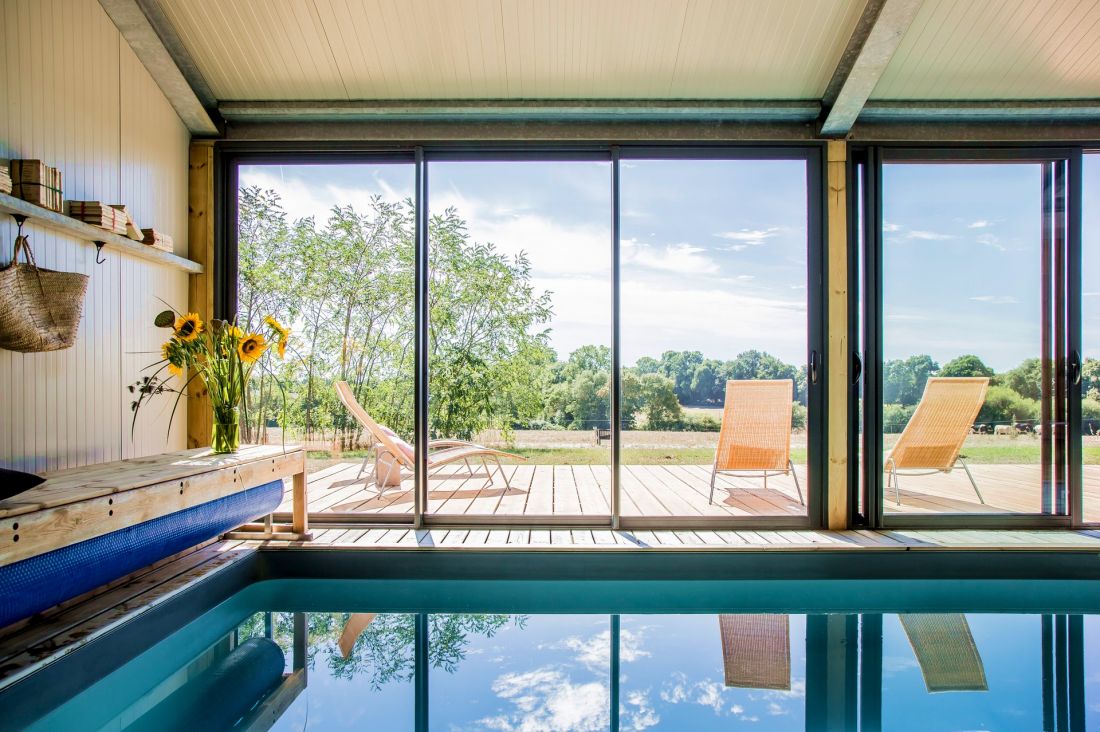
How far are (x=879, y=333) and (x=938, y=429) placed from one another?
71cm

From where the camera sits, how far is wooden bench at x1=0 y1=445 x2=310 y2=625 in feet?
6.03

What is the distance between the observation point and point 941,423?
12.3 ft

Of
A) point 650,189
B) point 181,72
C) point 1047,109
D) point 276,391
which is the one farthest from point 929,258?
point 181,72

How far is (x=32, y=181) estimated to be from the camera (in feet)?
Result: 8.10

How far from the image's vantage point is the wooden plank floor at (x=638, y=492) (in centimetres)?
372

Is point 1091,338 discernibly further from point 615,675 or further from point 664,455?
point 615,675

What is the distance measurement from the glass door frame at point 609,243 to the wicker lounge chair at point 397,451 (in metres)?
0.14

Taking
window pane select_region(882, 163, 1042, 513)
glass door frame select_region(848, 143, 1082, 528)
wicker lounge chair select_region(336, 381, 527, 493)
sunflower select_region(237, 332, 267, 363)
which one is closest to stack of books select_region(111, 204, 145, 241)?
sunflower select_region(237, 332, 267, 363)

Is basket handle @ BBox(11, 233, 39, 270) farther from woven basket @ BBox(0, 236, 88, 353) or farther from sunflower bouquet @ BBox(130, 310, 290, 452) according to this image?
sunflower bouquet @ BBox(130, 310, 290, 452)

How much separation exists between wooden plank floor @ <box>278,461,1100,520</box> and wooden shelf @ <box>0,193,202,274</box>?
1.56 meters

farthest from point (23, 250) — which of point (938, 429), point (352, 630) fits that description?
point (938, 429)

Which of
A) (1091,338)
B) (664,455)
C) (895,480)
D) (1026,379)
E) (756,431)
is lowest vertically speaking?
(895,480)

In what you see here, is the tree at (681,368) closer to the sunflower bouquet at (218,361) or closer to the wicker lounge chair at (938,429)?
the wicker lounge chair at (938,429)

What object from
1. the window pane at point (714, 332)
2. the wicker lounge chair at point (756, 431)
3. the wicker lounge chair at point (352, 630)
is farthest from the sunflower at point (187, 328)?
the wicker lounge chair at point (756, 431)
